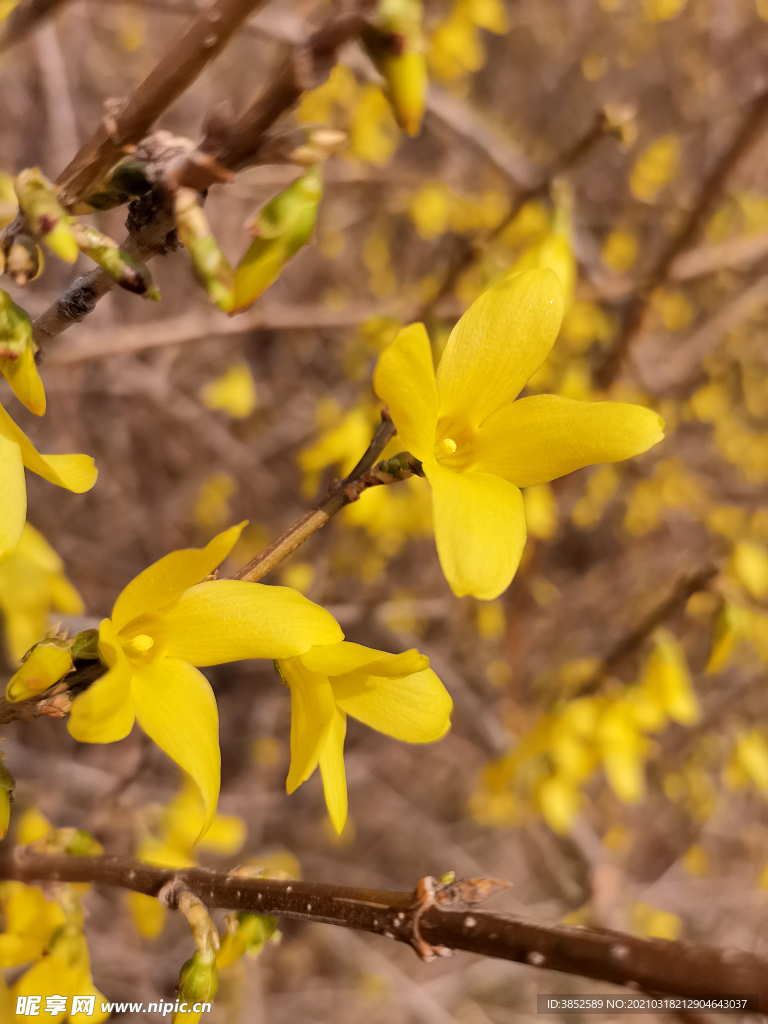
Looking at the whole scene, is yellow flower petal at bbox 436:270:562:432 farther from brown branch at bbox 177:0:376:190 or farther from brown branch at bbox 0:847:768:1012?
brown branch at bbox 0:847:768:1012

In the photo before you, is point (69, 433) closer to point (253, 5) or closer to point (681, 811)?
point (253, 5)

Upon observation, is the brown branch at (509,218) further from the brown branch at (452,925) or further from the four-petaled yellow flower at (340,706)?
the brown branch at (452,925)

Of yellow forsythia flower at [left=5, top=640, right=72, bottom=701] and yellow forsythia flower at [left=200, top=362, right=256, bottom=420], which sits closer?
yellow forsythia flower at [left=5, top=640, right=72, bottom=701]

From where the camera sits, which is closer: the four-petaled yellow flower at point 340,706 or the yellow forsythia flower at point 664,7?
the four-petaled yellow flower at point 340,706

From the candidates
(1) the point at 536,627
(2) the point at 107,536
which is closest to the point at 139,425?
(2) the point at 107,536

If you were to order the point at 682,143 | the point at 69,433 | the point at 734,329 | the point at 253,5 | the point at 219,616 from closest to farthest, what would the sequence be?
1. the point at 253,5
2. the point at 219,616
3. the point at 69,433
4. the point at 734,329
5. the point at 682,143

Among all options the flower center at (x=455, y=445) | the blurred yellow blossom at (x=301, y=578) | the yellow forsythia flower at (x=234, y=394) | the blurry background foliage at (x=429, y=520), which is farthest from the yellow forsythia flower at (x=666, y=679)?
the yellow forsythia flower at (x=234, y=394)

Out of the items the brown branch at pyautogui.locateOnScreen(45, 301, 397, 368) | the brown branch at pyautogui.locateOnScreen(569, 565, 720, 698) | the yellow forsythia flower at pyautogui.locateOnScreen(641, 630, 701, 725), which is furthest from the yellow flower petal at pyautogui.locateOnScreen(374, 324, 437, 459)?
the yellow forsythia flower at pyautogui.locateOnScreen(641, 630, 701, 725)

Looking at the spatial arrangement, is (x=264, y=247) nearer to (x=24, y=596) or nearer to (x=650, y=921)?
(x=24, y=596)
